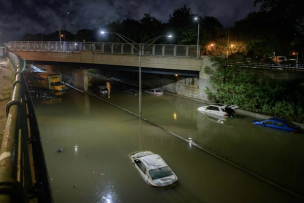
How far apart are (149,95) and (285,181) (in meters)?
26.5

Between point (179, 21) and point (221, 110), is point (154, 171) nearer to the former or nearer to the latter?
point (221, 110)

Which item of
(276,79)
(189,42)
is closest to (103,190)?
(276,79)

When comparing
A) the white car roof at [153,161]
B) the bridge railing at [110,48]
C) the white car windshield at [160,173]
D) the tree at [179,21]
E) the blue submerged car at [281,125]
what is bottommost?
the white car windshield at [160,173]

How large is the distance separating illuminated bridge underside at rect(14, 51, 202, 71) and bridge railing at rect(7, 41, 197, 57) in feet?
1.94

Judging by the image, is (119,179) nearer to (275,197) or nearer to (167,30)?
(275,197)

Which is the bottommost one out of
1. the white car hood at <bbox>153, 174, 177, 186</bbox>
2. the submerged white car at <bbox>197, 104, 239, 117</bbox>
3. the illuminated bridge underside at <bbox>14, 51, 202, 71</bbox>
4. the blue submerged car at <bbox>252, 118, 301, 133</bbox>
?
the white car hood at <bbox>153, 174, 177, 186</bbox>

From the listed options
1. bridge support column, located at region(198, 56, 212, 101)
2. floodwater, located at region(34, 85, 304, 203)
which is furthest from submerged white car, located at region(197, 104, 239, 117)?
bridge support column, located at region(198, 56, 212, 101)

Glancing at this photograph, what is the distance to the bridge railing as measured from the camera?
102ft

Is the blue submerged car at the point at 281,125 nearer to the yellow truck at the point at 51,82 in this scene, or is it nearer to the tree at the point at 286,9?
the tree at the point at 286,9

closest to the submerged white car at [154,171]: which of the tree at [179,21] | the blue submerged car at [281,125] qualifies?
the blue submerged car at [281,125]

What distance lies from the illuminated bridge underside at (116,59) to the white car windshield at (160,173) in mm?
20469

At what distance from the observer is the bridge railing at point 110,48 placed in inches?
1222

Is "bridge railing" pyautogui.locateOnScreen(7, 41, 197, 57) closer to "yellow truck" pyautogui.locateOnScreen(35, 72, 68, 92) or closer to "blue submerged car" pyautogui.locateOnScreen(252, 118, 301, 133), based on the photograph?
"yellow truck" pyautogui.locateOnScreen(35, 72, 68, 92)

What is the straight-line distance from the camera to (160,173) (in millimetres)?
12469
